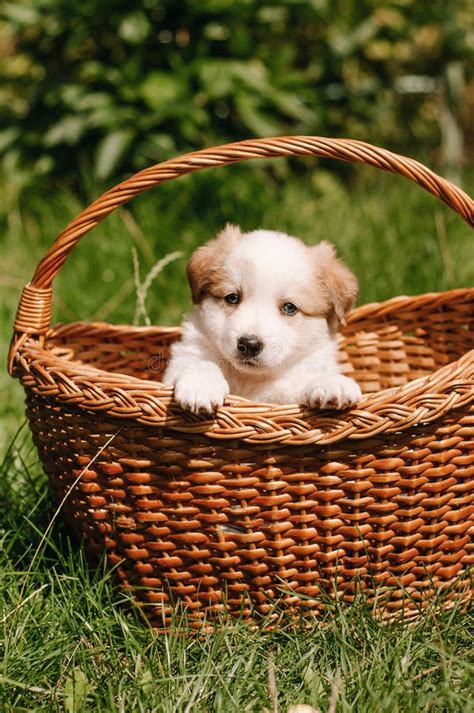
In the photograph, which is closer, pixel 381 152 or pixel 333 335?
pixel 381 152

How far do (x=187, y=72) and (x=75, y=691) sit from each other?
4.27 metres

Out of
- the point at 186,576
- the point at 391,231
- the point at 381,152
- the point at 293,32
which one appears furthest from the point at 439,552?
the point at 293,32

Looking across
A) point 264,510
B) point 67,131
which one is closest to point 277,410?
point 264,510

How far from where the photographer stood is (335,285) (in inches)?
110

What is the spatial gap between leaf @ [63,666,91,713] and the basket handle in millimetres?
1003

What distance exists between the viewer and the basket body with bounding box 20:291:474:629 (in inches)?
85.6

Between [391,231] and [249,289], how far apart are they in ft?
7.76

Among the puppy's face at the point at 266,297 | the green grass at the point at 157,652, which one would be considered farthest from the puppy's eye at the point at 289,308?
the green grass at the point at 157,652

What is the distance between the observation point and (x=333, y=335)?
9.61 ft

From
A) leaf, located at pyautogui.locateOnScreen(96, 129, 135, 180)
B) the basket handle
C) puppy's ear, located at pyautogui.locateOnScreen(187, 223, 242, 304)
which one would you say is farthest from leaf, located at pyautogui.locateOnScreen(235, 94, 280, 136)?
the basket handle

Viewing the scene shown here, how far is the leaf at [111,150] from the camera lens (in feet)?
16.8

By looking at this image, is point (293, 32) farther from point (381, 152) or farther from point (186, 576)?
point (186, 576)

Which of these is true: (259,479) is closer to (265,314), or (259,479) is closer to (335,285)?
(265,314)

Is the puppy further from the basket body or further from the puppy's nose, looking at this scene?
the basket body
